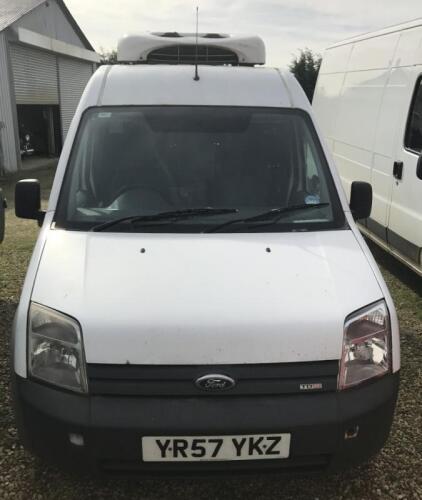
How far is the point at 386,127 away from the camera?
5.97 meters

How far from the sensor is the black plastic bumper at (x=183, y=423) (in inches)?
85.4

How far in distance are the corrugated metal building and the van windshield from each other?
14256 mm

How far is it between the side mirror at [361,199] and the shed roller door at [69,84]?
20272 millimetres

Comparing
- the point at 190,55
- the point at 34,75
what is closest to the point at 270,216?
the point at 190,55

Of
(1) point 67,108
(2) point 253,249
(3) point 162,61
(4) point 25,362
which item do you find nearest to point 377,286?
(2) point 253,249

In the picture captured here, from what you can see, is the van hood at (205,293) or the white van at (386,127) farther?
the white van at (386,127)

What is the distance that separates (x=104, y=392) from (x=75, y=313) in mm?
357

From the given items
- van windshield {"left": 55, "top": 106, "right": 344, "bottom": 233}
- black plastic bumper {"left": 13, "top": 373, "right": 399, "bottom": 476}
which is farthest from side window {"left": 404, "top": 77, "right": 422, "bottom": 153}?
black plastic bumper {"left": 13, "top": 373, "right": 399, "bottom": 476}

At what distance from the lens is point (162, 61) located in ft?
15.7

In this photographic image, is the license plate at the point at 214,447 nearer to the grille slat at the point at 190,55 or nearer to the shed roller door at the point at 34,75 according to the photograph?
the grille slat at the point at 190,55

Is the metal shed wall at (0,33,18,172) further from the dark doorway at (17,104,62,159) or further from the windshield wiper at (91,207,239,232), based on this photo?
the windshield wiper at (91,207,239,232)

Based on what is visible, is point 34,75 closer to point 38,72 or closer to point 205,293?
point 38,72

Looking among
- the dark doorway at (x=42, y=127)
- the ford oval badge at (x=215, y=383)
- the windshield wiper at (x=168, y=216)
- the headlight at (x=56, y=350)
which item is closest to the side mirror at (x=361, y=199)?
the windshield wiper at (x=168, y=216)

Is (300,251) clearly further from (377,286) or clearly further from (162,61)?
(162,61)
